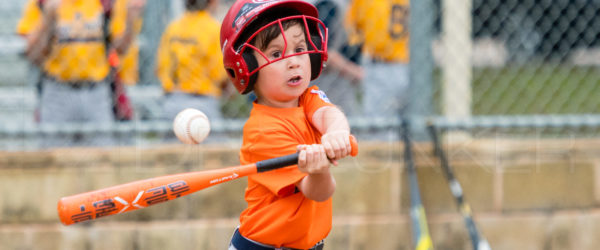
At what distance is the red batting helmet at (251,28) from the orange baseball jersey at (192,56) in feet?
5.69

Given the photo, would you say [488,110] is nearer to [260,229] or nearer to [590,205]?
[590,205]

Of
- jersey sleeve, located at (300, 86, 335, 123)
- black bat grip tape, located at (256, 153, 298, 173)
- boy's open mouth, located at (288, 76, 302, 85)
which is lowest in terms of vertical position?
black bat grip tape, located at (256, 153, 298, 173)

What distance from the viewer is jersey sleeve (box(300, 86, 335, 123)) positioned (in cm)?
182

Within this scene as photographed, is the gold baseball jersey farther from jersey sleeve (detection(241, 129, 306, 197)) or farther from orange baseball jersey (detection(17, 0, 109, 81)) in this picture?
jersey sleeve (detection(241, 129, 306, 197))

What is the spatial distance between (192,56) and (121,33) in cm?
56

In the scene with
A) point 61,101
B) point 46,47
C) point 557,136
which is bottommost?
point 557,136

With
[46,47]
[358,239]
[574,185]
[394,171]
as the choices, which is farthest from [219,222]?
[574,185]

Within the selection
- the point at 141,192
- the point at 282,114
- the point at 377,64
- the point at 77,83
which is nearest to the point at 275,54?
the point at 282,114

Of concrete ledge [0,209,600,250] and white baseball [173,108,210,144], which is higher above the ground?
white baseball [173,108,210,144]

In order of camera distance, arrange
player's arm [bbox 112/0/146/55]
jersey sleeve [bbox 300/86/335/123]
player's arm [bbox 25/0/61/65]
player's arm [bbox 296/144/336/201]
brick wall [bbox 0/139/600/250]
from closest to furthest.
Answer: player's arm [bbox 296/144/336/201], jersey sleeve [bbox 300/86/335/123], brick wall [bbox 0/139/600/250], player's arm [bbox 25/0/61/65], player's arm [bbox 112/0/146/55]

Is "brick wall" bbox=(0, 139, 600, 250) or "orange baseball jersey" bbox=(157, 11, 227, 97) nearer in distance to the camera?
"brick wall" bbox=(0, 139, 600, 250)

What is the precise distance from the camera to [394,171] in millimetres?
3445

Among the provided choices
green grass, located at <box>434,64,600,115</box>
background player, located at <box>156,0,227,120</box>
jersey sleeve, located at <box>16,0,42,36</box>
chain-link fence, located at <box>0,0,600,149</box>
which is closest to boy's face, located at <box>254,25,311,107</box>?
chain-link fence, located at <box>0,0,600,149</box>

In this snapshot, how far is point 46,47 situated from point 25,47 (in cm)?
14
